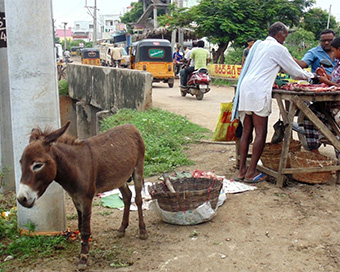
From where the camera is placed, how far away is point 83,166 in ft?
12.1

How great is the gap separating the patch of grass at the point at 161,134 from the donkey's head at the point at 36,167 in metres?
3.20

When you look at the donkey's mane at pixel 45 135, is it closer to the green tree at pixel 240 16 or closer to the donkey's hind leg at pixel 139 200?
the donkey's hind leg at pixel 139 200

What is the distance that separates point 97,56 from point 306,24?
19.7m

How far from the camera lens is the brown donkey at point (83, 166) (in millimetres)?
3279

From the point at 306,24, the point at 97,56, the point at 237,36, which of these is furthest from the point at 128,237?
the point at 97,56

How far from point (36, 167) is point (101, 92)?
28.7 ft

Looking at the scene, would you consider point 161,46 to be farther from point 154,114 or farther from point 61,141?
point 61,141

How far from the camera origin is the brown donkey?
10.8ft

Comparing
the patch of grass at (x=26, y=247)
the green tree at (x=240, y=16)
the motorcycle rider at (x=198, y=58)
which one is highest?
the green tree at (x=240, y=16)

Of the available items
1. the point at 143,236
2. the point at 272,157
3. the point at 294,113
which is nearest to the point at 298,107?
the point at 294,113

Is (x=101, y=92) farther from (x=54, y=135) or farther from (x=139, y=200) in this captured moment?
(x=54, y=135)

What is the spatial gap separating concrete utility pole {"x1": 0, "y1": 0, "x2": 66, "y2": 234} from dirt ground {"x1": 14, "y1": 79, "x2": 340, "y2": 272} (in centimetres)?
65

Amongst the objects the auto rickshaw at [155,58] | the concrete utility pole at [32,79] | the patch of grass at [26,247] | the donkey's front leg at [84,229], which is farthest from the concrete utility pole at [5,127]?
the auto rickshaw at [155,58]

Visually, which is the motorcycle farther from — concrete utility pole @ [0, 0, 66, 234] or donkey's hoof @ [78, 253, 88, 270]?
donkey's hoof @ [78, 253, 88, 270]
